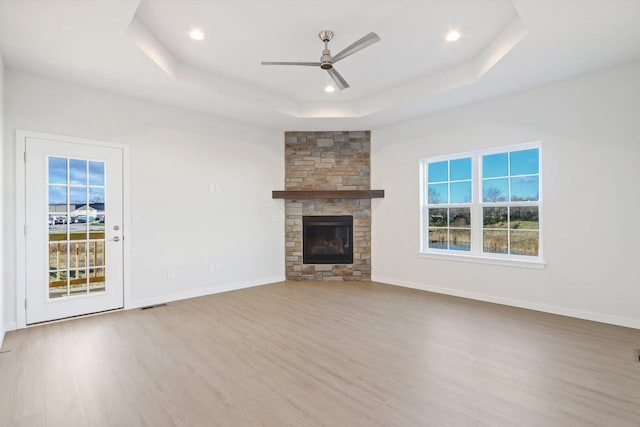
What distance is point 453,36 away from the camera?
3.30 metres

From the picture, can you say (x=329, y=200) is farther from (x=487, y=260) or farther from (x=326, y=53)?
(x=326, y=53)

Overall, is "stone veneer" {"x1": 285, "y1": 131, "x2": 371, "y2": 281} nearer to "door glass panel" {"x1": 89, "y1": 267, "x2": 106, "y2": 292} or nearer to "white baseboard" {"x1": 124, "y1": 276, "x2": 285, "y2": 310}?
"white baseboard" {"x1": 124, "y1": 276, "x2": 285, "y2": 310}

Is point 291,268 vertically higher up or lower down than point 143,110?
lower down

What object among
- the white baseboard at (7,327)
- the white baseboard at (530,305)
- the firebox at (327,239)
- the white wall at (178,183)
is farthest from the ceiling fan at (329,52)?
the white baseboard at (7,327)

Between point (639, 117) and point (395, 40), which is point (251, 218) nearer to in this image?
point (395, 40)

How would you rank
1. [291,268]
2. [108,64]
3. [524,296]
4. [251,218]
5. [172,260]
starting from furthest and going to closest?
[291,268] < [251,218] < [172,260] < [524,296] < [108,64]

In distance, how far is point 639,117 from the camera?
3395 millimetres

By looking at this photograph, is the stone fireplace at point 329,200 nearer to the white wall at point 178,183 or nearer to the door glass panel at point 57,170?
the white wall at point 178,183

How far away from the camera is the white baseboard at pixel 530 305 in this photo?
138 inches

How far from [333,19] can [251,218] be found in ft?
11.6

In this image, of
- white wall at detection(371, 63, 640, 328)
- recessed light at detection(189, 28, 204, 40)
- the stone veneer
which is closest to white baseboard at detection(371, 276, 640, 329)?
white wall at detection(371, 63, 640, 328)

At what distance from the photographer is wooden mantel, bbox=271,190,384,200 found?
5.77 m

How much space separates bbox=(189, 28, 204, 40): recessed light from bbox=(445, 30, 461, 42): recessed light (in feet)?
8.22

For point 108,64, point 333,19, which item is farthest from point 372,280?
point 108,64
